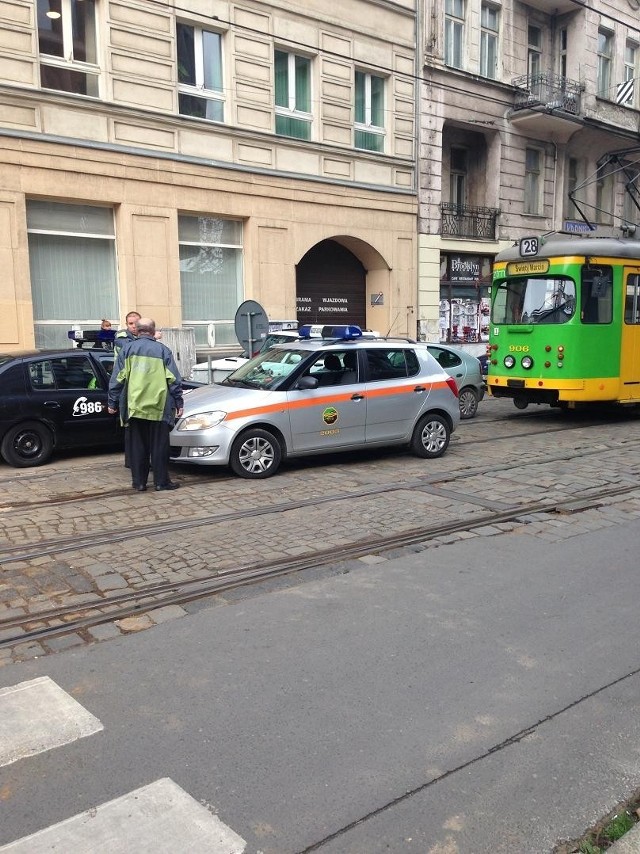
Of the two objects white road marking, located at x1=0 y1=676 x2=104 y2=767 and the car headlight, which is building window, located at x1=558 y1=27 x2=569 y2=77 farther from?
white road marking, located at x1=0 y1=676 x2=104 y2=767

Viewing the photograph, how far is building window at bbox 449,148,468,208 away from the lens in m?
24.4

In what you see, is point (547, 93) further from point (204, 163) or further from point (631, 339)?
point (631, 339)

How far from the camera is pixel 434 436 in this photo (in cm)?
1040

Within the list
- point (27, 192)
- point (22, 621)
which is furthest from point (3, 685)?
point (27, 192)

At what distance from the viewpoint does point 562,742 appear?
3.49 m

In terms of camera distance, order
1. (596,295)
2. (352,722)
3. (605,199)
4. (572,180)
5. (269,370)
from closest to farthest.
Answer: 1. (352,722)
2. (269,370)
3. (596,295)
4. (572,180)
5. (605,199)

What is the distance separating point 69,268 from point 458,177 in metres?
13.8

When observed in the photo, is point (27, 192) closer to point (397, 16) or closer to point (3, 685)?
point (397, 16)

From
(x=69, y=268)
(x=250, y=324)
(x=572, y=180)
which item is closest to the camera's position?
(x=250, y=324)

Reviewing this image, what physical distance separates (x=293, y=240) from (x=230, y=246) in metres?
1.68

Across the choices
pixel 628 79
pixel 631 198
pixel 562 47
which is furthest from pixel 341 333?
pixel 631 198

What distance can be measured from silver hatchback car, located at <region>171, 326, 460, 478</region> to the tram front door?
4.77 metres

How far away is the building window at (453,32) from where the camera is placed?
73.0 ft

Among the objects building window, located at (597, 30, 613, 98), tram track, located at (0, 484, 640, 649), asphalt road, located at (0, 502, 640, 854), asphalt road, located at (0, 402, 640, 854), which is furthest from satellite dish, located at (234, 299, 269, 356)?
building window, located at (597, 30, 613, 98)
